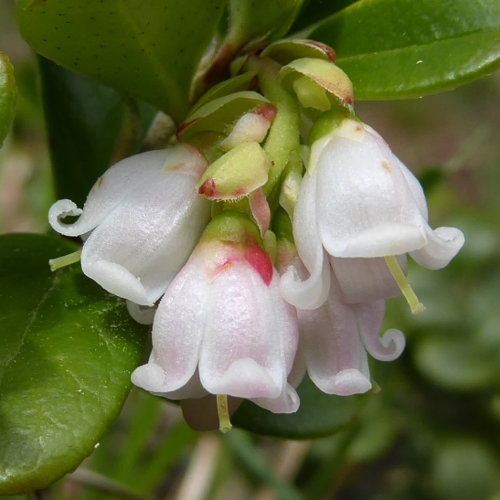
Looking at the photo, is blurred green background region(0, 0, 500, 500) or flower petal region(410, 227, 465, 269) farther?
blurred green background region(0, 0, 500, 500)

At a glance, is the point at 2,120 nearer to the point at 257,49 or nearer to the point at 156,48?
the point at 156,48

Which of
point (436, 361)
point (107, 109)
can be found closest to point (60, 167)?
point (107, 109)

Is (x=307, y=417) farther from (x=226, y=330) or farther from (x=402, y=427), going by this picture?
(x=402, y=427)

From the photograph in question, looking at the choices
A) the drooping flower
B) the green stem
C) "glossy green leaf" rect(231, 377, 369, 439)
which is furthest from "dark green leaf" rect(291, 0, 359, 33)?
"glossy green leaf" rect(231, 377, 369, 439)

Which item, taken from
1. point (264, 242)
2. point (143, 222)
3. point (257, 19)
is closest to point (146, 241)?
point (143, 222)

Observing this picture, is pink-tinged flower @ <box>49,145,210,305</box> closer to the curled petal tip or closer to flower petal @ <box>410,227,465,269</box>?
the curled petal tip

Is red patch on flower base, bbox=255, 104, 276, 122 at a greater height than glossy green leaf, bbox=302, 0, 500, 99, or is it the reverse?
red patch on flower base, bbox=255, 104, 276, 122

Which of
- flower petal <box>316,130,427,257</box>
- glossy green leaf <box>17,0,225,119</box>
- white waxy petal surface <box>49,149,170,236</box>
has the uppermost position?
glossy green leaf <box>17,0,225,119</box>

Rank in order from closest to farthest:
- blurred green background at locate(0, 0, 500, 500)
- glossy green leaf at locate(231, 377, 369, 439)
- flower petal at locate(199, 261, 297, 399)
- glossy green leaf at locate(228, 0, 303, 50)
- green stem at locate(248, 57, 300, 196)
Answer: flower petal at locate(199, 261, 297, 399) < green stem at locate(248, 57, 300, 196) < glossy green leaf at locate(228, 0, 303, 50) < glossy green leaf at locate(231, 377, 369, 439) < blurred green background at locate(0, 0, 500, 500)
